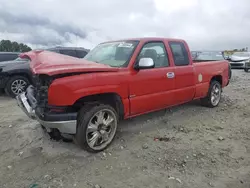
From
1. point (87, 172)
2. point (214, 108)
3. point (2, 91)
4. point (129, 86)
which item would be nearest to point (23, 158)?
point (87, 172)

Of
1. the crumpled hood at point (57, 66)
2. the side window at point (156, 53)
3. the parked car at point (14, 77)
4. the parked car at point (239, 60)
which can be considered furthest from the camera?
the parked car at point (239, 60)

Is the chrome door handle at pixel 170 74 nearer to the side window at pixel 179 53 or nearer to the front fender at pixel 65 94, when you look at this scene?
the side window at pixel 179 53

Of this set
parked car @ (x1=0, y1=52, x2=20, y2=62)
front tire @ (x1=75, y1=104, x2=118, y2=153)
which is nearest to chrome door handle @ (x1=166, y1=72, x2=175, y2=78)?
front tire @ (x1=75, y1=104, x2=118, y2=153)

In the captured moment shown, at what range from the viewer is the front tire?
3.55 meters

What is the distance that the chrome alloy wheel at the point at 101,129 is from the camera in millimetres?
3686

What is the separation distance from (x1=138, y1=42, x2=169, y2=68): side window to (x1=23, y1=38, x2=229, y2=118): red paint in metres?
0.09

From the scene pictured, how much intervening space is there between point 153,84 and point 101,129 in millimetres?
1277

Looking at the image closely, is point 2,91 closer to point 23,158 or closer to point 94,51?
point 94,51

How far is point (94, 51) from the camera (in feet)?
17.0

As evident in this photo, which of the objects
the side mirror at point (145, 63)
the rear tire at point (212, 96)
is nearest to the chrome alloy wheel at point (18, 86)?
the side mirror at point (145, 63)

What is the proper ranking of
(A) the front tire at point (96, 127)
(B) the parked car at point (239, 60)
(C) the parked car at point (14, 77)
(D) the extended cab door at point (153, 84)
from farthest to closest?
1. (B) the parked car at point (239, 60)
2. (C) the parked car at point (14, 77)
3. (D) the extended cab door at point (153, 84)
4. (A) the front tire at point (96, 127)

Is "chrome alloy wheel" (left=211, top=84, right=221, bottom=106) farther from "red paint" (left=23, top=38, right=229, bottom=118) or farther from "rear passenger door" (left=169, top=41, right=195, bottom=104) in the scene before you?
"rear passenger door" (left=169, top=41, right=195, bottom=104)

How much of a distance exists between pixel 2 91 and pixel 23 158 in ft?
19.7

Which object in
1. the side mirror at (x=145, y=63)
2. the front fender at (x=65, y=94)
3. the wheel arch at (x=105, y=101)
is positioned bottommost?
the wheel arch at (x=105, y=101)
